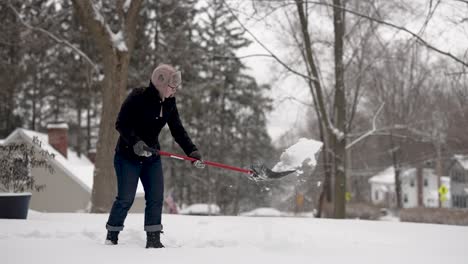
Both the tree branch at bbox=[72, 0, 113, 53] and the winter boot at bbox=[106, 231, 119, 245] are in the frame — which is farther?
the tree branch at bbox=[72, 0, 113, 53]

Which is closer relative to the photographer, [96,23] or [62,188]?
[96,23]

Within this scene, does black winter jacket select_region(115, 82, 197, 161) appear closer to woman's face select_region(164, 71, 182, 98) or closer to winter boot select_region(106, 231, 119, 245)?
woman's face select_region(164, 71, 182, 98)

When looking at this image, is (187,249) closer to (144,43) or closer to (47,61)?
(144,43)

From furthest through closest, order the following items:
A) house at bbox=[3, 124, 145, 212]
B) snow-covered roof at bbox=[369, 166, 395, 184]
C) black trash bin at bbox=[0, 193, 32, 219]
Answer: snow-covered roof at bbox=[369, 166, 395, 184] → house at bbox=[3, 124, 145, 212] → black trash bin at bbox=[0, 193, 32, 219]

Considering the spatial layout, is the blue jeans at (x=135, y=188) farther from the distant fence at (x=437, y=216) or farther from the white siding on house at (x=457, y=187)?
the white siding on house at (x=457, y=187)

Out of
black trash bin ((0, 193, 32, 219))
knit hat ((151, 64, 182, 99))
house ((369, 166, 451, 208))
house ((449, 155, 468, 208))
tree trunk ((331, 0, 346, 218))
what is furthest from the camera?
house ((369, 166, 451, 208))

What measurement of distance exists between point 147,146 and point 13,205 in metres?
2.85

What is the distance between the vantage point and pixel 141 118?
4.37 m

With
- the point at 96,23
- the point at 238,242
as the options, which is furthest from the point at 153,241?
the point at 96,23

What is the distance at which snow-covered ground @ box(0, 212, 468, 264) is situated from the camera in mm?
3717

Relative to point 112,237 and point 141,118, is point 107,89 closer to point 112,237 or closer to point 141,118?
point 141,118

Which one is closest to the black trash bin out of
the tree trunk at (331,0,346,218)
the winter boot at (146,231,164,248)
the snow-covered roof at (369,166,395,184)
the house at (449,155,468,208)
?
the winter boot at (146,231,164,248)

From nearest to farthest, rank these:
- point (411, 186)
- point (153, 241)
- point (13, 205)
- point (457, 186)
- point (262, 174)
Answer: point (153, 241) < point (262, 174) < point (13, 205) < point (457, 186) < point (411, 186)

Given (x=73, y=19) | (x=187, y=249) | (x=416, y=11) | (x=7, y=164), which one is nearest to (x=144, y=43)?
(x=73, y=19)
